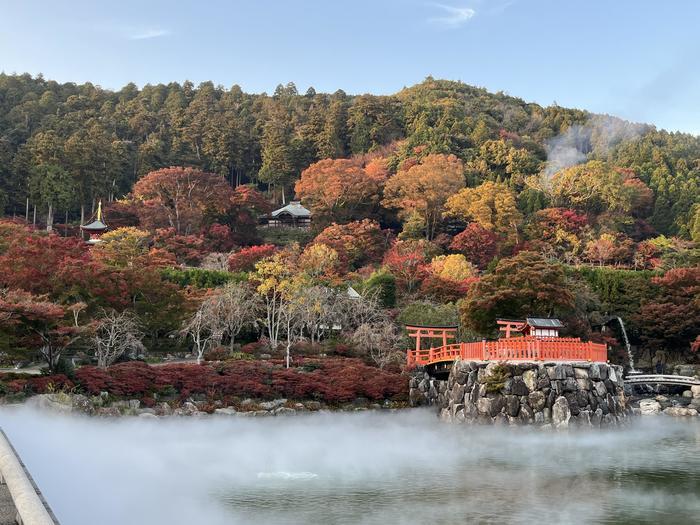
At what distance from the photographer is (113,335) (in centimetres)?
2741

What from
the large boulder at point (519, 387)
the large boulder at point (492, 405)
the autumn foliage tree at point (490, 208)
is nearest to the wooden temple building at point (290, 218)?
the autumn foliage tree at point (490, 208)

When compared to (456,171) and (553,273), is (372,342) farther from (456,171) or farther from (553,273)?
(456,171)

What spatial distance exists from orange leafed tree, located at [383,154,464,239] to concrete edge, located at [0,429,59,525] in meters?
46.7

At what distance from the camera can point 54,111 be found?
7925 cm

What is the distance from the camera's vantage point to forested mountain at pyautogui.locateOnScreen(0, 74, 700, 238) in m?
59.4

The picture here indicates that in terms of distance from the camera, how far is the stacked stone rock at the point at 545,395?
75.5ft

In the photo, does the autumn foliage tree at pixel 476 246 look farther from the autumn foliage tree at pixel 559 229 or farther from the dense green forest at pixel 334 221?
the autumn foliage tree at pixel 559 229

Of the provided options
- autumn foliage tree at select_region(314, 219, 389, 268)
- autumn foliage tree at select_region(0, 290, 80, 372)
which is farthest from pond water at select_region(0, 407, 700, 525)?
autumn foliage tree at select_region(314, 219, 389, 268)

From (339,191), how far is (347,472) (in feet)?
134

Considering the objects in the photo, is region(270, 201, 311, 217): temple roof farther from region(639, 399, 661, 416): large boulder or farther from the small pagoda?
region(639, 399, 661, 416): large boulder

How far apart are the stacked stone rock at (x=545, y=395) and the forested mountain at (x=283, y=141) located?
108 feet

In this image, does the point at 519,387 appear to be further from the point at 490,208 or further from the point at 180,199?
the point at 180,199

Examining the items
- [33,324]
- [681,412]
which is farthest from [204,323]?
[681,412]

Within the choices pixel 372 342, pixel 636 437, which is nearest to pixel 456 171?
pixel 372 342
